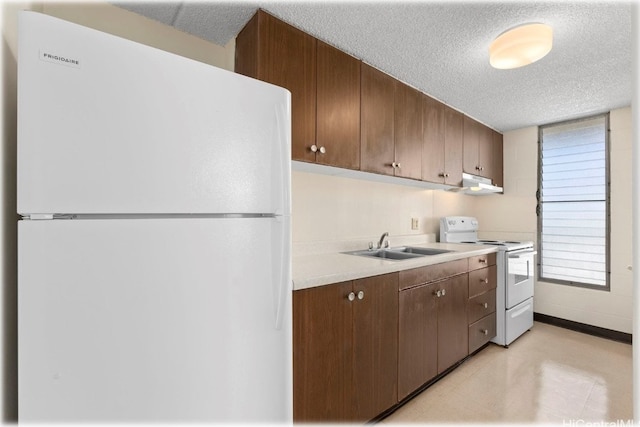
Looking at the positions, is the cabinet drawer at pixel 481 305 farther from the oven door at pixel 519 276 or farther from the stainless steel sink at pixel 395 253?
the stainless steel sink at pixel 395 253

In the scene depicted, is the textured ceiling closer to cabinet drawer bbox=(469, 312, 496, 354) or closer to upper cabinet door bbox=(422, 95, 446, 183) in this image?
upper cabinet door bbox=(422, 95, 446, 183)

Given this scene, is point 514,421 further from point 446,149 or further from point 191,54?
point 191,54

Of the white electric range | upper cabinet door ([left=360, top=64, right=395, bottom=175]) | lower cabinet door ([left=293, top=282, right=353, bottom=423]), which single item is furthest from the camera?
the white electric range

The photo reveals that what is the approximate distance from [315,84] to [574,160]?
3062 millimetres

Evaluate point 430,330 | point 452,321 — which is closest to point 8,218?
point 430,330

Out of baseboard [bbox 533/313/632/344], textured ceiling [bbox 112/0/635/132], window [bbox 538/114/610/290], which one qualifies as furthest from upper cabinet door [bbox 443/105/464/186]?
baseboard [bbox 533/313/632/344]

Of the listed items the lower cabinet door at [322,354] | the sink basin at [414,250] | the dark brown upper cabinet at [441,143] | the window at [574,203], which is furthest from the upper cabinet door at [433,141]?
the window at [574,203]

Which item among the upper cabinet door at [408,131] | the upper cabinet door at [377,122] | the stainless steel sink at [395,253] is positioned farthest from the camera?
the stainless steel sink at [395,253]

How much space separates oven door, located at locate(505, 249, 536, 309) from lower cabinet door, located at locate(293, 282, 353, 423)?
1984mm

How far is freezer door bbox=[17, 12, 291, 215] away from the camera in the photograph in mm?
659

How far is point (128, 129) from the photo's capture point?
0.73 m

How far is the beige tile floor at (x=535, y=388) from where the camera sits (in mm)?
1634

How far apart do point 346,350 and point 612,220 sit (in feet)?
10.2

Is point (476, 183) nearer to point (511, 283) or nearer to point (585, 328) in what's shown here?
point (511, 283)
